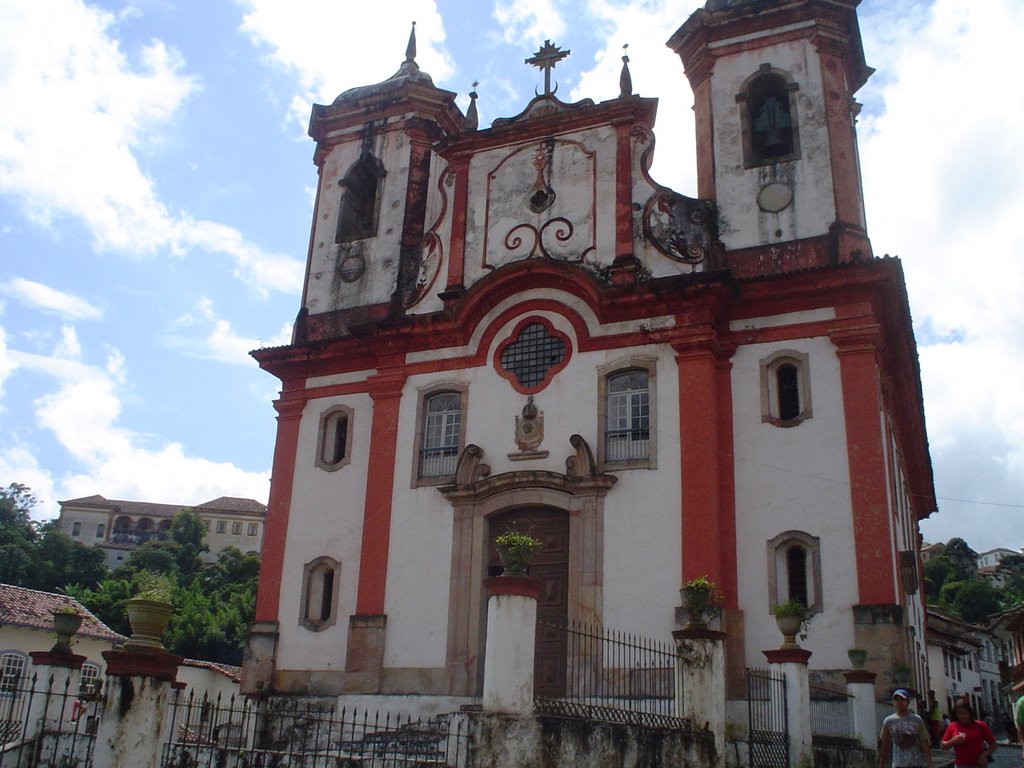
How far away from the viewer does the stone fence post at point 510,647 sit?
397 inches

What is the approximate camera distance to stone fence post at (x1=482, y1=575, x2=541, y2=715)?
10.1m

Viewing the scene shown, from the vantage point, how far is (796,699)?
491 inches

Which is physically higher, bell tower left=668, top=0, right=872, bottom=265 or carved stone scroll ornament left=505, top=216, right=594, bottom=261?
bell tower left=668, top=0, right=872, bottom=265

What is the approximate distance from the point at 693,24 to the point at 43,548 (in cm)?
7189

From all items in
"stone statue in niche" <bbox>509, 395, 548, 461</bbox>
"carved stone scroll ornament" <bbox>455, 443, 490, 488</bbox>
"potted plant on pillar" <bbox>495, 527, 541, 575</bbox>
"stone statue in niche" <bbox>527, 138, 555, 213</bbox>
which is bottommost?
"potted plant on pillar" <bbox>495, 527, 541, 575</bbox>

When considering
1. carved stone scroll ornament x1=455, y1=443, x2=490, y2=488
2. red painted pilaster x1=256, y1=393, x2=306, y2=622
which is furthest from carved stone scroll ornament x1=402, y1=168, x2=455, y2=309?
carved stone scroll ornament x1=455, y1=443, x2=490, y2=488

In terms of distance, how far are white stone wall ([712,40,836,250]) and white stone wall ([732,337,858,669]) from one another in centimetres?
241

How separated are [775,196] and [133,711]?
14.0 metres

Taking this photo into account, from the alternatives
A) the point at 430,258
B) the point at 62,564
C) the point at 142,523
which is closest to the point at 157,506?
the point at 142,523

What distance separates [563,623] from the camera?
16.5 m

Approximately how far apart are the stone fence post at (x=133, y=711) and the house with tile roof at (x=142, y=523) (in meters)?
88.4

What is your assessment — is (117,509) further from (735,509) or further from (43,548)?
(735,509)

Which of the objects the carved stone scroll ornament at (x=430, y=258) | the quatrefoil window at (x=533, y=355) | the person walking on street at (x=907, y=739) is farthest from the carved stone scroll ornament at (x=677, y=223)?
the person walking on street at (x=907, y=739)

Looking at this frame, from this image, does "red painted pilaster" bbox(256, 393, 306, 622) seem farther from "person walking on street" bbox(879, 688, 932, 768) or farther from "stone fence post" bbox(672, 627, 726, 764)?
"person walking on street" bbox(879, 688, 932, 768)
